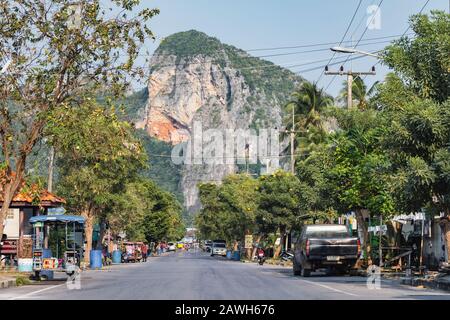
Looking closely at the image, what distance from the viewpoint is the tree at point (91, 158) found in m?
30.7

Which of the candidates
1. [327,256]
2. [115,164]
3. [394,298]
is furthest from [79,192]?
[394,298]

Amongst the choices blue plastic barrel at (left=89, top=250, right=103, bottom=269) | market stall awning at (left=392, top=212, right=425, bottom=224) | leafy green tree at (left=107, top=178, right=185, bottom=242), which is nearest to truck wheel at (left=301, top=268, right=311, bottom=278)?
market stall awning at (left=392, top=212, right=425, bottom=224)

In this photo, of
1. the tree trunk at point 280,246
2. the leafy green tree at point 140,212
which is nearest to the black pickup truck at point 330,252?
the leafy green tree at point 140,212

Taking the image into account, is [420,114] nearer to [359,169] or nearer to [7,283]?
[359,169]

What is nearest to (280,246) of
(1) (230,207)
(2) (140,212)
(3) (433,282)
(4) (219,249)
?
(2) (140,212)

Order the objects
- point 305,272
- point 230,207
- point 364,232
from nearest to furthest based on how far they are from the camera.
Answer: point 305,272 < point 364,232 < point 230,207

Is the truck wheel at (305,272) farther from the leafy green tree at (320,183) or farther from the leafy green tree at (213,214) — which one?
the leafy green tree at (213,214)

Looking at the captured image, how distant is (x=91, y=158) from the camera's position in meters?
50.6

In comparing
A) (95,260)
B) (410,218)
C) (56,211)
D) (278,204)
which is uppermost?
(278,204)

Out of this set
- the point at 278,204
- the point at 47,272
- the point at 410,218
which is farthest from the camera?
the point at 278,204

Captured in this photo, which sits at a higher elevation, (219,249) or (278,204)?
(278,204)

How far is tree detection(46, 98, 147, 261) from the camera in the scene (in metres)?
30.7

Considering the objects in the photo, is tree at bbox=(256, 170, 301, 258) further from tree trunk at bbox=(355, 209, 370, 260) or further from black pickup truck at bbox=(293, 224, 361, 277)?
black pickup truck at bbox=(293, 224, 361, 277)

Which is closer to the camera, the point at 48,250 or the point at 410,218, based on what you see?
the point at 48,250
